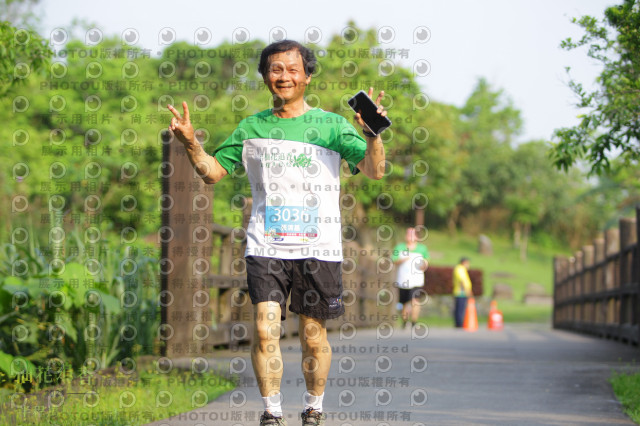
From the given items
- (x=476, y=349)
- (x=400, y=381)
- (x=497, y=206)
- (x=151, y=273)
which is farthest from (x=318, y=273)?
(x=497, y=206)

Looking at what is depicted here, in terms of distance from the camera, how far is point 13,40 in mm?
6477

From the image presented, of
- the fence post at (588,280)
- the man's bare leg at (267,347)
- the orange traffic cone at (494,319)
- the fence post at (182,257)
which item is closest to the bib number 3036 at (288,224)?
→ the man's bare leg at (267,347)

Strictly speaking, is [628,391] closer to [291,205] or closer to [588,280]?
[291,205]

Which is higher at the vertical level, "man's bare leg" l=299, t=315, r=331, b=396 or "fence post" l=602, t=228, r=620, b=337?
"fence post" l=602, t=228, r=620, b=337

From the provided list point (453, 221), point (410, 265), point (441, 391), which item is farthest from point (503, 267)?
point (441, 391)

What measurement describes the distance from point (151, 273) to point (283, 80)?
144 inches

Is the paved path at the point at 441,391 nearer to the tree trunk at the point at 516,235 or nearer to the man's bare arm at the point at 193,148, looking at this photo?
the man's bare arm at the point at 193,148

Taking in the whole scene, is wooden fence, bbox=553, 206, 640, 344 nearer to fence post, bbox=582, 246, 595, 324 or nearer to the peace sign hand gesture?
fence post, bbox=582, 246, 595, 324

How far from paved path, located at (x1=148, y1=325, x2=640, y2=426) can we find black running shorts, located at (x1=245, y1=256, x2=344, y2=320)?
2.87 ft

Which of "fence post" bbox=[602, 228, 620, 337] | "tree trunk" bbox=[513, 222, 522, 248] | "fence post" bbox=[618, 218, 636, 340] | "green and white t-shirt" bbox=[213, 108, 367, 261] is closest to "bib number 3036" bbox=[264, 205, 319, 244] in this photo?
"green and white t-shirt" bbox=[213, 108, 367, 261]

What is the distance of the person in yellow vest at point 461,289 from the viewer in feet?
61.7

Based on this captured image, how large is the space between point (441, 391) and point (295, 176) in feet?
8.43

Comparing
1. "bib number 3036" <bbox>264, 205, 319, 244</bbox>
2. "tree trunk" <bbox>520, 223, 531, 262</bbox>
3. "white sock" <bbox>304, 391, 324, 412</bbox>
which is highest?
"tree trunk" <bbox>520, 223, 531, 262</bbox>

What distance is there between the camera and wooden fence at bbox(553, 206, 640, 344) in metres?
10.5
